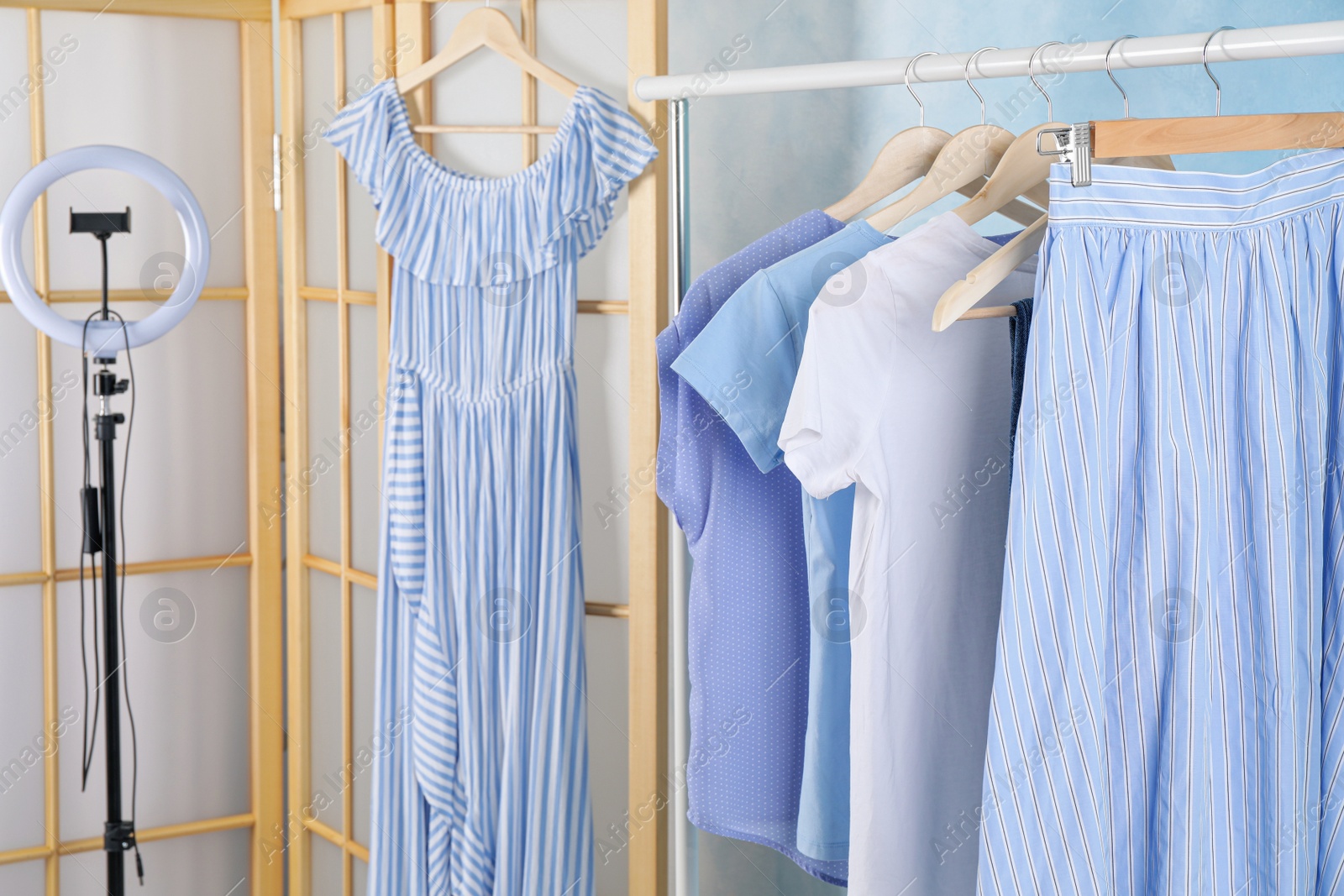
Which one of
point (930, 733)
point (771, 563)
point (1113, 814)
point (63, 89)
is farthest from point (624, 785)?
point (63, 89)

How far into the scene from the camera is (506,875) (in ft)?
5.53

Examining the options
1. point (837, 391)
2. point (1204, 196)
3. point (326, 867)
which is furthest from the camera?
point (326, 867)

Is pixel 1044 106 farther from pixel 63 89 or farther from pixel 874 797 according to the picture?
pixel 63 89

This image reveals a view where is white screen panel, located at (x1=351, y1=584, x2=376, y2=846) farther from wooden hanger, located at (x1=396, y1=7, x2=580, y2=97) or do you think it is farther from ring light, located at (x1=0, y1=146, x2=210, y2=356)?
wooden hanger, located at (x1=396, y1=7, x2=580, y2=97)

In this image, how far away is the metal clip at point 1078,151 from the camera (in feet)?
3.17

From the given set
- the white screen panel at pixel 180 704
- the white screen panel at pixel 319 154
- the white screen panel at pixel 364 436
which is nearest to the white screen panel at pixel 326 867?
the white screen panel at pixel 180 704

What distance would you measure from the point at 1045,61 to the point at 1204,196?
206mm

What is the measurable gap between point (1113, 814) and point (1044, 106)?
1.19 m

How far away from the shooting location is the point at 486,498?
168 cm

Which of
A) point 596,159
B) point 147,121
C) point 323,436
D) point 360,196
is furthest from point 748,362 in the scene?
point 147,121

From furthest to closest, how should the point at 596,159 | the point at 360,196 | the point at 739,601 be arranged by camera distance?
the point at 360,196
the point at 596,159
the point at 739,601

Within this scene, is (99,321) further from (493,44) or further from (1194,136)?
(1194,136)

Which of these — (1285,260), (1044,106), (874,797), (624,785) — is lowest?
(624,785)

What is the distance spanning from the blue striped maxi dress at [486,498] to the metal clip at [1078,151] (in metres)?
0.69
